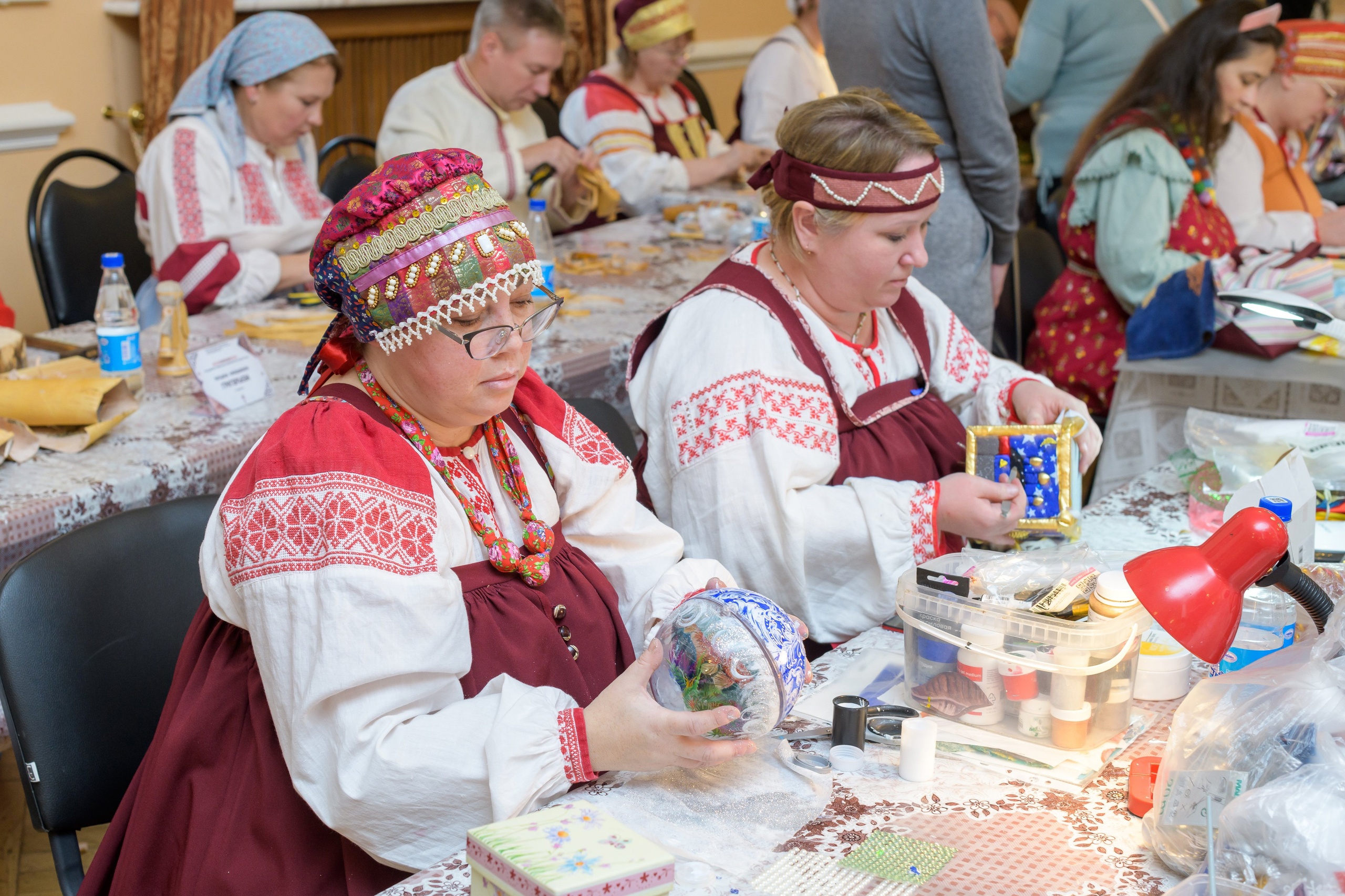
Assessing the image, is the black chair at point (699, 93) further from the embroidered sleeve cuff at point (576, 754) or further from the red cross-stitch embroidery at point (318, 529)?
the embroidered sleeve cuff at point (576, 754)

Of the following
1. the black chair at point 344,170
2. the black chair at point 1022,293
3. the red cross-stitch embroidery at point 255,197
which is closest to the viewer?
the red cross-stitch embroidery at point 255,197

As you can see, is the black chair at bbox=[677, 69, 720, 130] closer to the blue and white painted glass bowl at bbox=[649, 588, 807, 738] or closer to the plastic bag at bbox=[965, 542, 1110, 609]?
the plastic bag at bbox=[965, 542, 1110, 609]

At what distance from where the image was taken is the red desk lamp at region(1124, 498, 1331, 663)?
1114 mm

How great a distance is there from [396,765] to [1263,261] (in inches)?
109

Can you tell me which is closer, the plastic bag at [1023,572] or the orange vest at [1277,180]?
the plastic bag at [1023,572]

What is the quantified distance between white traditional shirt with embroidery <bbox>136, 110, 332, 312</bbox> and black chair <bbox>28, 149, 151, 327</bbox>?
228mm

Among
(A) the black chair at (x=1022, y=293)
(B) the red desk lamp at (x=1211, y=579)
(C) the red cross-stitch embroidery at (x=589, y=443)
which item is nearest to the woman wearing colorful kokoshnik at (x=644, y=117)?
Result: (A) the black chair at (x=1022, y=293)

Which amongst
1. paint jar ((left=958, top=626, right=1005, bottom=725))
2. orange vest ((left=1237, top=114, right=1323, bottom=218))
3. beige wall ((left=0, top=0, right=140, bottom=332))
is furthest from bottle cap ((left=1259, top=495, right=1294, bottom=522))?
beige wall ((left=0, top=0, right=140, bottom=332))

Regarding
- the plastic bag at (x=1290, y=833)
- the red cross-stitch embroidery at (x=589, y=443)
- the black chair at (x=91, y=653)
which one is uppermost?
the red cross-stitch embroidery at (x=589, y=443)

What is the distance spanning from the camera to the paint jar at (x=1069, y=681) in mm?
1294

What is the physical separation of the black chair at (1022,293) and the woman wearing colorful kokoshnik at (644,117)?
155cm

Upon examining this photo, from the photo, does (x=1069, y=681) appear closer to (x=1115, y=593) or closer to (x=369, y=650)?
(x=1115, y=593)

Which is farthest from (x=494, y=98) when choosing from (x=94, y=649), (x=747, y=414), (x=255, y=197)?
(x=94, y=649)

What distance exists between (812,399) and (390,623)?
0.94m
